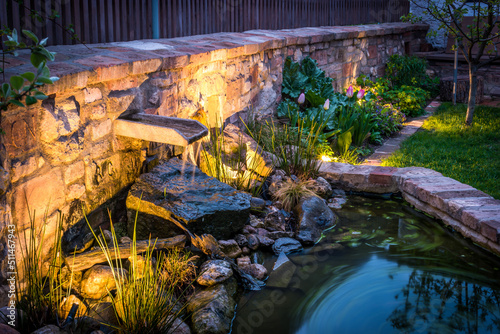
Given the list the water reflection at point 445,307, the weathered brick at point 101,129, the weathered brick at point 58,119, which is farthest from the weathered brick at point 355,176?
the weathered brick at point 58,119

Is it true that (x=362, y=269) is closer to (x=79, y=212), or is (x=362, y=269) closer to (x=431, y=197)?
(x=431, y=197)

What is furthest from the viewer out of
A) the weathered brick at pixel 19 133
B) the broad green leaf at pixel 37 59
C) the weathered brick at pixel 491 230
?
the weathered brick at pixel 491 230

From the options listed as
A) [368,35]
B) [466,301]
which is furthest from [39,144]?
[368,35]

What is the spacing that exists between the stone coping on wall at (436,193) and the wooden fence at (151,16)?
6.96 feet

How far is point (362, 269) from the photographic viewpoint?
3562 mm

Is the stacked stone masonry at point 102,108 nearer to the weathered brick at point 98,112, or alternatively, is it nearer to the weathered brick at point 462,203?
the weathered brick at point 98,112

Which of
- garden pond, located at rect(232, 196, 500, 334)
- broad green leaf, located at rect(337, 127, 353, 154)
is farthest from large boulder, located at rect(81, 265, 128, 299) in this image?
broad green leaf, located at rect(337, 127, 353, 154)

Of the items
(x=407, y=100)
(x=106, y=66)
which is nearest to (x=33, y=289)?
(x=106, y=66)

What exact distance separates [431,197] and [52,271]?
3295mm

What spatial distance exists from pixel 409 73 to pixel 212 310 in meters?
8.33

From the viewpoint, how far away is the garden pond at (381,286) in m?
2.94

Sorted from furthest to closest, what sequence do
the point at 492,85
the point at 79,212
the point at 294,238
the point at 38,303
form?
the point at 492,85 → the point at 294,238 → the point at 79,212 → the point at 38,303

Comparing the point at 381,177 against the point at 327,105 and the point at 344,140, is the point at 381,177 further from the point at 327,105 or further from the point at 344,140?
the point at 327,105

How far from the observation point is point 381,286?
3357 millimetres
